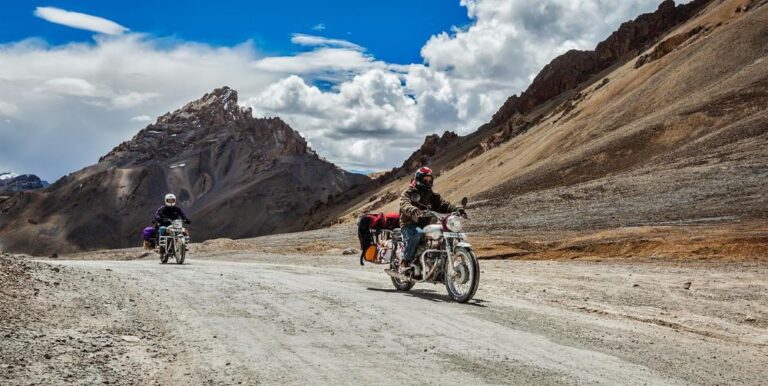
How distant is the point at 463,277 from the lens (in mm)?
11969

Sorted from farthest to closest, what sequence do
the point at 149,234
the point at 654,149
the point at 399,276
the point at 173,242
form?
the point at 654,149 → the point at 149,234 → the point at 173,242 → the point at 399,276

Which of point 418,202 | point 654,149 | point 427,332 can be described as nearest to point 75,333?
point 427,332

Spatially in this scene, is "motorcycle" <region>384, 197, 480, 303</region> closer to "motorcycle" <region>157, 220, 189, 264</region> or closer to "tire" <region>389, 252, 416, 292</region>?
"tire" <region>389, 252, 416, 292</region>

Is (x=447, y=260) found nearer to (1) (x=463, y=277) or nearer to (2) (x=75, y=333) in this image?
(1) (x=463, y=277)

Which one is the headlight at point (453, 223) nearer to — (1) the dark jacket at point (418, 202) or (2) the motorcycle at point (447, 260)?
(2) the motorcycle at point (447, 260)

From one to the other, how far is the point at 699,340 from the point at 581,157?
47.3m

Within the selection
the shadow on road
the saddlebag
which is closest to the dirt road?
the shadow on road

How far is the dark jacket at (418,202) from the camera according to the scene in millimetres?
12781

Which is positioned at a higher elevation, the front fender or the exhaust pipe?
the front fender

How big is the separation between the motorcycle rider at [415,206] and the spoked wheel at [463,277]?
3.25 ft

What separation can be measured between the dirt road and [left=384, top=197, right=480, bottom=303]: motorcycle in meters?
0.38

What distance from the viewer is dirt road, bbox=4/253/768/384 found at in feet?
22.4

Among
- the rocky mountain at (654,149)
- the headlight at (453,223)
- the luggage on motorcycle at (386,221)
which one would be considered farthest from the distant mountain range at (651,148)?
the headlight at (453,223)

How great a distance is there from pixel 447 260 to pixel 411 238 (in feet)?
3.07
